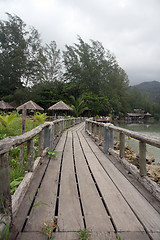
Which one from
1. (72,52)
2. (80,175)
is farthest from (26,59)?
(80,175)

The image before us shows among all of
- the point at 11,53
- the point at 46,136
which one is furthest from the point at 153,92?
the point at 46,136

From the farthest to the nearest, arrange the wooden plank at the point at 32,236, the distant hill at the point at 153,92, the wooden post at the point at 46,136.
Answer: the distant hill at the point at 153,92 < the wooden post at the point at 46,136 < the wooden plank at the point at 32,236

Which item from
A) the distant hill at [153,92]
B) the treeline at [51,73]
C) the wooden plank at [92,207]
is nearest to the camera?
the wooden plank at [92,207]

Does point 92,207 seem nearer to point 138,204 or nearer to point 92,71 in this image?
point 138,204

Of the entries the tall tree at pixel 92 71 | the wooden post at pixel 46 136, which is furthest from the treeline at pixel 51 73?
the wooden post at pixel 46 136

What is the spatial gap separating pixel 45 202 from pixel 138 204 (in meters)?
1.21

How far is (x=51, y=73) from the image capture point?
3406cm

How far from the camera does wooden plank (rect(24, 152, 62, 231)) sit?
1.45 metres

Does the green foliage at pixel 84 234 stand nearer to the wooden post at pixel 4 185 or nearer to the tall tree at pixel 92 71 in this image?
the wooden post at pixel 4 185

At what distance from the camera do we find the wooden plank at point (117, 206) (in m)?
1.46

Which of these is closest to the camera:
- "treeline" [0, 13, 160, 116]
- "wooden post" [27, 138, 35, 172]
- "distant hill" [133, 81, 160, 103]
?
"wooden post" [27, 138, 35, 172]

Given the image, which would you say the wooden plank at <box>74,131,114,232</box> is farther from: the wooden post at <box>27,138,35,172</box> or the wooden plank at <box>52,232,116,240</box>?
the wooden post at <box>27,138,35,172</box>

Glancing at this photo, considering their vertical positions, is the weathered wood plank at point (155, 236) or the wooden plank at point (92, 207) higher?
the wooden plank at point (92, 207)


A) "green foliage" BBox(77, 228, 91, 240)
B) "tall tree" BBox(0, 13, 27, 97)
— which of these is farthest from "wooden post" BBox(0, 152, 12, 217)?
"tall tree" BBox(0, 13, 27, 97)
